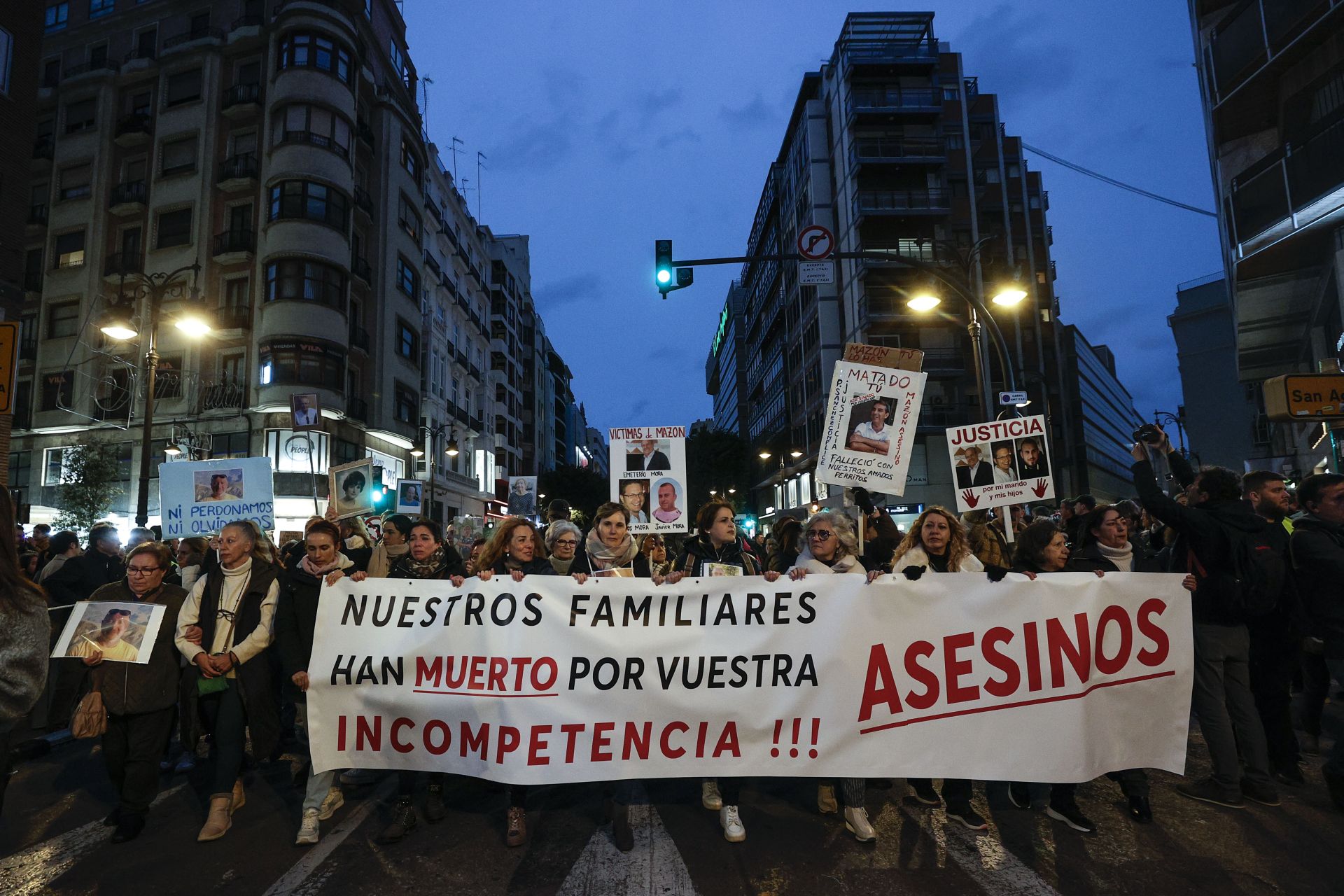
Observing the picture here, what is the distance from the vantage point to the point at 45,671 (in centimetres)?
267

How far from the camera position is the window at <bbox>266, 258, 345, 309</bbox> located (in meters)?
28.6

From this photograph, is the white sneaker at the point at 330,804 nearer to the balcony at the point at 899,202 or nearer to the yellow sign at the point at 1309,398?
the yellow sign at the point at 1309,398

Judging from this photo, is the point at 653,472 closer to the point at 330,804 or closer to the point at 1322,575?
the point at 330,804

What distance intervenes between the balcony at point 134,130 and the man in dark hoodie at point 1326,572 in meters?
39.7

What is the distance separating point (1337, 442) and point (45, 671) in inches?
555

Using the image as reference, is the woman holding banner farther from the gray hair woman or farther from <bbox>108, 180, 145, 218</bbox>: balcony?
<bbox>108, 180, 145, 218</bbox>: balcony

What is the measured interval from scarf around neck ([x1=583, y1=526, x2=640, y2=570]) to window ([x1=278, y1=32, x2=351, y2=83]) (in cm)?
3157

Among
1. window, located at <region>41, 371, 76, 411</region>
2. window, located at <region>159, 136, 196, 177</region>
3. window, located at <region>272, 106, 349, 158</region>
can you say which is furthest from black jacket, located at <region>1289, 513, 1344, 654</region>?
window, located at <region>41, 371, 76, 411</region>

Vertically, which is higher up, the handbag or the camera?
the camera

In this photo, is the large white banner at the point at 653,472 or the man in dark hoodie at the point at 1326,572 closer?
the man in dark hoodie at the point at 1326,572

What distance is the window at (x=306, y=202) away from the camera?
28953 mm

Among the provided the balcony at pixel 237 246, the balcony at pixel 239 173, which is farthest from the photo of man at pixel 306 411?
the balcony at pixel 239 173

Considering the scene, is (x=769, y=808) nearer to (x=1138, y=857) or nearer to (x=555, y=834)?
(x=555, y=834)

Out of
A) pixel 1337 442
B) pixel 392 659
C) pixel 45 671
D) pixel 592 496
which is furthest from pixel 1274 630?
pixel 592 496
